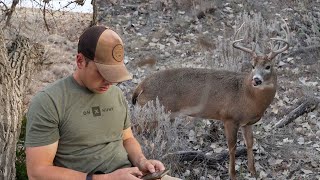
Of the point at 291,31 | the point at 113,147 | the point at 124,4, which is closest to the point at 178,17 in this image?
the point at 124,4

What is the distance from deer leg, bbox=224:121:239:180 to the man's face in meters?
3.11

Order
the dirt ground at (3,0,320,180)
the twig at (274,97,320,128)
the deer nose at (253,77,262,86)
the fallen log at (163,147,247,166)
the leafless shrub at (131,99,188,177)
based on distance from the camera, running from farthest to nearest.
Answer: the twig at (274,97,320,128)
the dirt ground at (3,0,320,180)
the deer nose at (253,77,262,86)
the fallen log at (163,147,247,166)
the leafless shrub at (131,99,188,177)

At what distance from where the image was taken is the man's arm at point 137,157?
3.08 meters

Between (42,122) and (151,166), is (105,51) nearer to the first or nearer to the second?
(42,122)

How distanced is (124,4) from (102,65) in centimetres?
958

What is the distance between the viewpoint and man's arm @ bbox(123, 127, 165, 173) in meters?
3.08

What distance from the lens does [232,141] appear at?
596cm

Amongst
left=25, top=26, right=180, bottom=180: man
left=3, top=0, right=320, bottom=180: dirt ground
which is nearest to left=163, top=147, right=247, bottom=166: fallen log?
left=3, top=0, right=320, bottom=180: dirt ground

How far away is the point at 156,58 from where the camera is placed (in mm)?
9555

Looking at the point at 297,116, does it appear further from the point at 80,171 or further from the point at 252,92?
the point at 80,171

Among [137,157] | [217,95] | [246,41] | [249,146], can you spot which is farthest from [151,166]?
[246,41]

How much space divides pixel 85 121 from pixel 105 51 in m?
0.39

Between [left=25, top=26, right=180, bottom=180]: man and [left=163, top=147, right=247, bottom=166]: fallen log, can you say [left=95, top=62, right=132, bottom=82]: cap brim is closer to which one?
[left=25, top=26, right=180, bottom=180]: man

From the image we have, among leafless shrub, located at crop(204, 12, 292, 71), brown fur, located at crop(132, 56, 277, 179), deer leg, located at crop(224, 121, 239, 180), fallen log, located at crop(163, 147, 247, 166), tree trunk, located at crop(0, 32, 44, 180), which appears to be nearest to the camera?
tree trunk, located at crop(0, 32, 44, 180)
